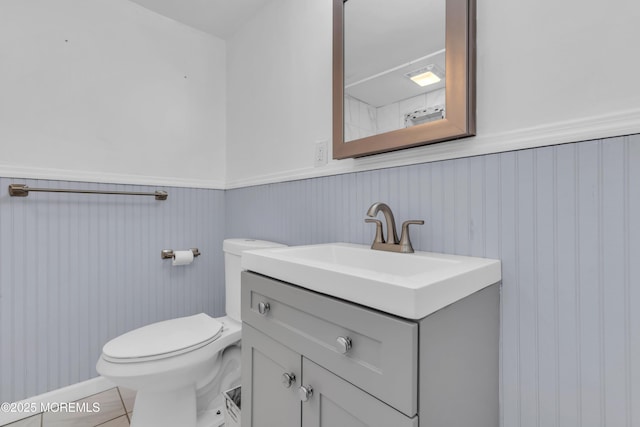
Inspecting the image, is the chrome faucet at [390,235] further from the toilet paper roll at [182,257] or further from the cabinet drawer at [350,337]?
the toilet paper roll at [182,257]

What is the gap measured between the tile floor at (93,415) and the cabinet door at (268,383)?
0.92 meters

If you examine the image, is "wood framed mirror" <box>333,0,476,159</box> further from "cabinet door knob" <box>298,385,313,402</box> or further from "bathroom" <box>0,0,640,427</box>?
"cabinet door knob" <box>298,385,313,402</box>

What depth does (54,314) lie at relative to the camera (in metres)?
1.54

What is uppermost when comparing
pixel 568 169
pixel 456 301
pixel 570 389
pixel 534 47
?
pixel 534 47

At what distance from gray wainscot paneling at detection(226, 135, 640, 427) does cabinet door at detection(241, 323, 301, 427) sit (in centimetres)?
59

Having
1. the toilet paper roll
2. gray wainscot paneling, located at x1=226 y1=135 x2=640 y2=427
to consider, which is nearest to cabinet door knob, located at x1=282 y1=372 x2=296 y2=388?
gray wainscot paneling, located at x1=226 y1=135 x2=640 y2=427

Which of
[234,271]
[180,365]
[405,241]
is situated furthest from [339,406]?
[234,271]

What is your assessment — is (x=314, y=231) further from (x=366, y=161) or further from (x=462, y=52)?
(x=462, y=52)

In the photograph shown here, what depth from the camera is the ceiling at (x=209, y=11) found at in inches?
69.5

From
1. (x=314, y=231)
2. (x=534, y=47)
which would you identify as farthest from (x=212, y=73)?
(x=534, y=47)

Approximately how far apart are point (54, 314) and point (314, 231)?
141cm

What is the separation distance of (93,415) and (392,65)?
6.90 ft

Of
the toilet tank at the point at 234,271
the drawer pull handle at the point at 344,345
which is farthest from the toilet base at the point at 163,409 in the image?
the drawer pull handle at the point at 344,345

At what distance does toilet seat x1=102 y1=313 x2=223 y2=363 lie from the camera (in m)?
1.16
